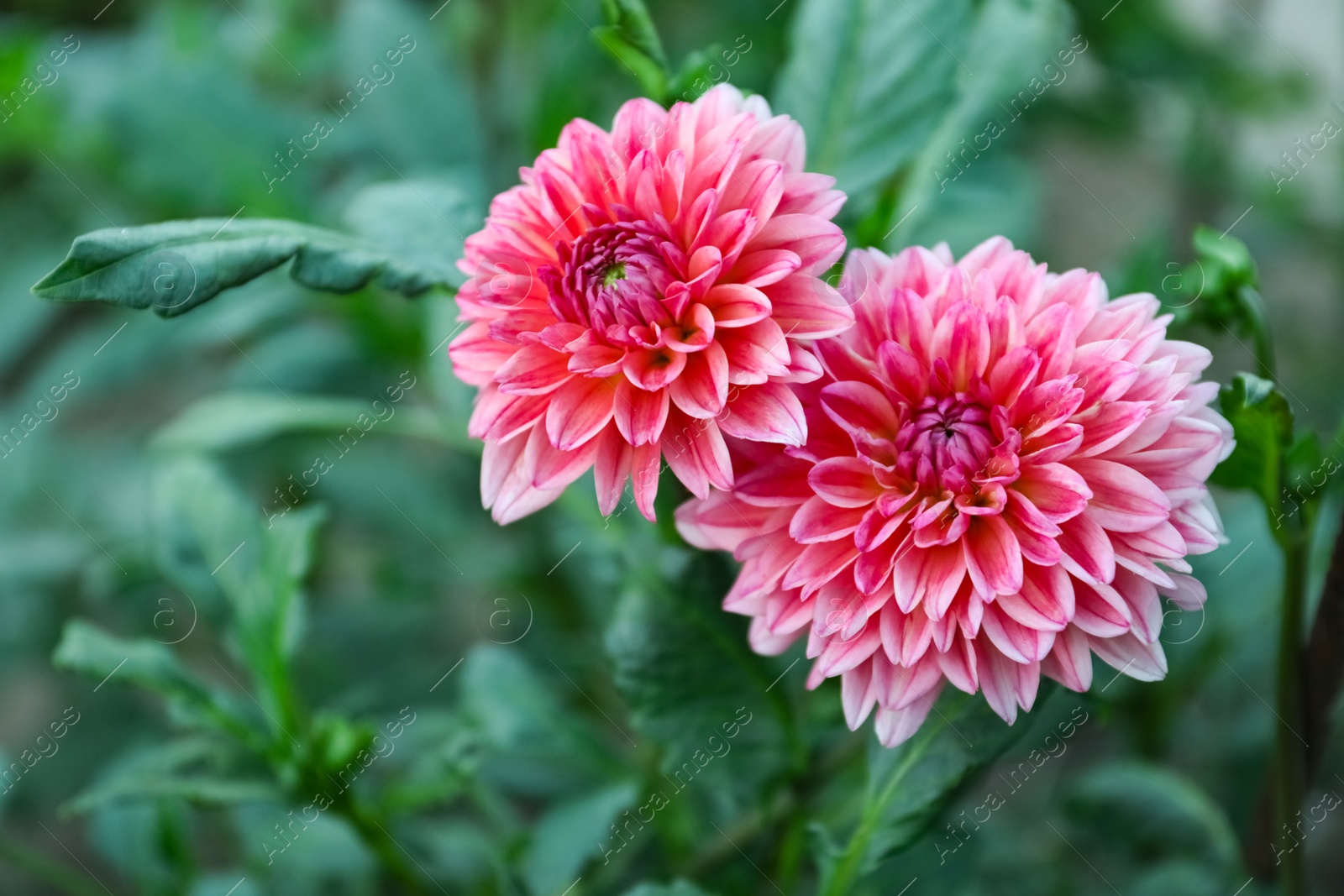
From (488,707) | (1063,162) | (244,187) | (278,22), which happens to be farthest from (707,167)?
(1063,162)

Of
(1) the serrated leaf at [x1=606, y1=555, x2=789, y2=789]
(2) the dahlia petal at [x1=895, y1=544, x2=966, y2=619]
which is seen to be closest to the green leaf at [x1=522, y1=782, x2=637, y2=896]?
(1) the serrated leaf at [x1=606, y1=555, x2=789, y2=789]

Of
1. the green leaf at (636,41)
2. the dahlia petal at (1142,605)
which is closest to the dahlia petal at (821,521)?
the dahlia petal at (1142,605)

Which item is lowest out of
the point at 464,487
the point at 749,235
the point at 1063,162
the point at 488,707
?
the point at 1063,162

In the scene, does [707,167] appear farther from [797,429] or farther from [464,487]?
[464,487]

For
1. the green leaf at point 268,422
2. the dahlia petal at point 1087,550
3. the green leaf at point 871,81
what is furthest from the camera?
the green leaf at point 268,422

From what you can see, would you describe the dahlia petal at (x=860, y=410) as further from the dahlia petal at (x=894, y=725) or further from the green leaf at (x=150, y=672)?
the green leaf at (x=150, y=672)

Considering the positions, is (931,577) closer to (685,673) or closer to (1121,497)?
(1121,497)
